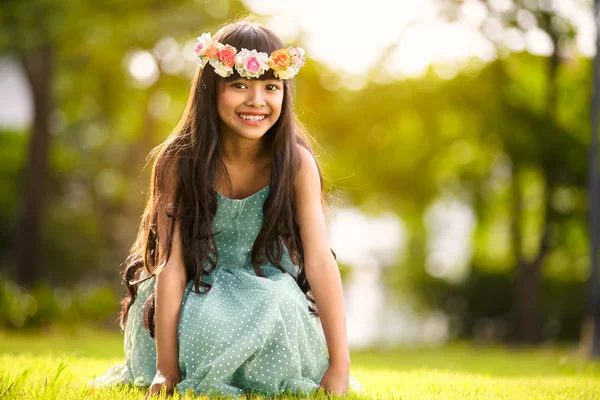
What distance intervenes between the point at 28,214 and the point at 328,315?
984 centimetres

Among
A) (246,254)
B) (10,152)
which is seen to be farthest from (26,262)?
(246,254)

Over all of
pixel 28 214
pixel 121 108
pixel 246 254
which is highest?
pixel 121 108

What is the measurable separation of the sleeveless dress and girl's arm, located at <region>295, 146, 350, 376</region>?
7 cm

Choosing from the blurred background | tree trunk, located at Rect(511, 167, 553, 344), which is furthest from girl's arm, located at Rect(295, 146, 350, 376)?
tree trunk, located at Rect(511, 167, 553, 344)

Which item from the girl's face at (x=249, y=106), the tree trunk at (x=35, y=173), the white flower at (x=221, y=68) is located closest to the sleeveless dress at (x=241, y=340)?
the girl's face at (x=249, y=106)

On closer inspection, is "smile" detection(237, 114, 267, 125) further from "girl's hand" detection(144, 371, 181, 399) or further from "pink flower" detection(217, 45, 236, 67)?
"girl's hand" detection(144, 371, 181, 399)

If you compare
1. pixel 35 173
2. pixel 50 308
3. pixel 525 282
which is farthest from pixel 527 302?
pixel 35 173

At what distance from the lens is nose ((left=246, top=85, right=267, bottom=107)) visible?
318cm

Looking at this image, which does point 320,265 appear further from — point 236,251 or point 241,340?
point 241,340

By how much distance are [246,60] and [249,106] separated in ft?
0.67

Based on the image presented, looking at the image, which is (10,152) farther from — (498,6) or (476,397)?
(476,397)

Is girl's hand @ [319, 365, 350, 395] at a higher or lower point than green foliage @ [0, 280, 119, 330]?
higher

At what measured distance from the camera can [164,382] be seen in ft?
9.58

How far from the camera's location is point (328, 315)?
121 inches
